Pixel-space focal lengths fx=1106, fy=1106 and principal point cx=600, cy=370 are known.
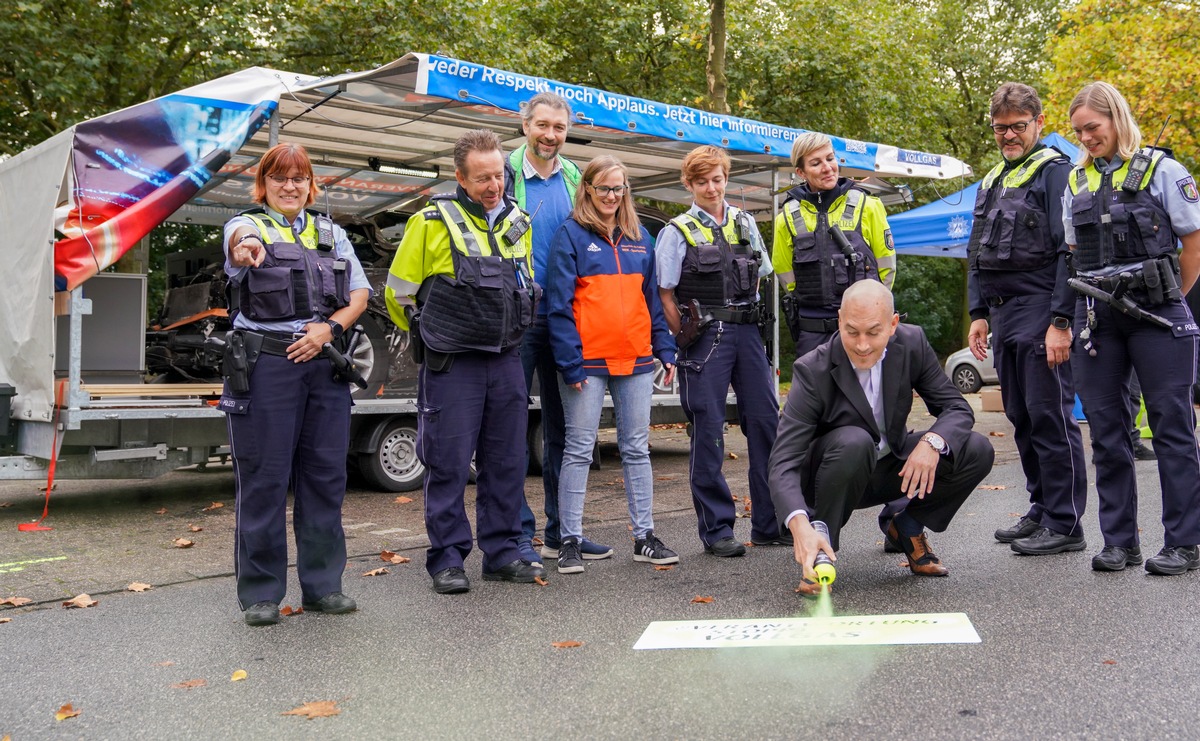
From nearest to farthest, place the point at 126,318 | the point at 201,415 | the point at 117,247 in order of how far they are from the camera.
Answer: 1. the point at 117,247
2. the point at 201,415
3. the point at 126,318

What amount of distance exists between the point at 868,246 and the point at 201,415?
4.51m

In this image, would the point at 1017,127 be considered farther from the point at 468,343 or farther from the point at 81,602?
the point at 81,602

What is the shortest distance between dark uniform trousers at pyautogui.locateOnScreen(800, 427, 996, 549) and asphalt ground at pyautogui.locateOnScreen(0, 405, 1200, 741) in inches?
13.3

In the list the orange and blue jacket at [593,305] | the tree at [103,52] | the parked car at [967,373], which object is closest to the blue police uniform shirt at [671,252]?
the orange and blue jacket at [593,305]

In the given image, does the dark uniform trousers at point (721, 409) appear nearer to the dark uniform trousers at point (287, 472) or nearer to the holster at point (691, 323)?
the holster at point (691, 323)

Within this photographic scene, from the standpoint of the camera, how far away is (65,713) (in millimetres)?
3324

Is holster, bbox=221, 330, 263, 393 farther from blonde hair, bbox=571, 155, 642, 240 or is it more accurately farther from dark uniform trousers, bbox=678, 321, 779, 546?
dark uniform trousers, bbox=678, 321, 779, 546

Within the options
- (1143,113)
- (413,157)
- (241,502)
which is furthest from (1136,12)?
(241,502)

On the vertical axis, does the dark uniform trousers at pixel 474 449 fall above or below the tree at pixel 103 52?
below

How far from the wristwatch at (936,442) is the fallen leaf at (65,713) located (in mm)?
3143

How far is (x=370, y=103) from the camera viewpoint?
7895mm

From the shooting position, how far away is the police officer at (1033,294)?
5.34m

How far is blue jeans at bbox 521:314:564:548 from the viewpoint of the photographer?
A: 5.40 meters

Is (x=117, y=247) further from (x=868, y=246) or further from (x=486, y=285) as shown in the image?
(x=868, y=246)
